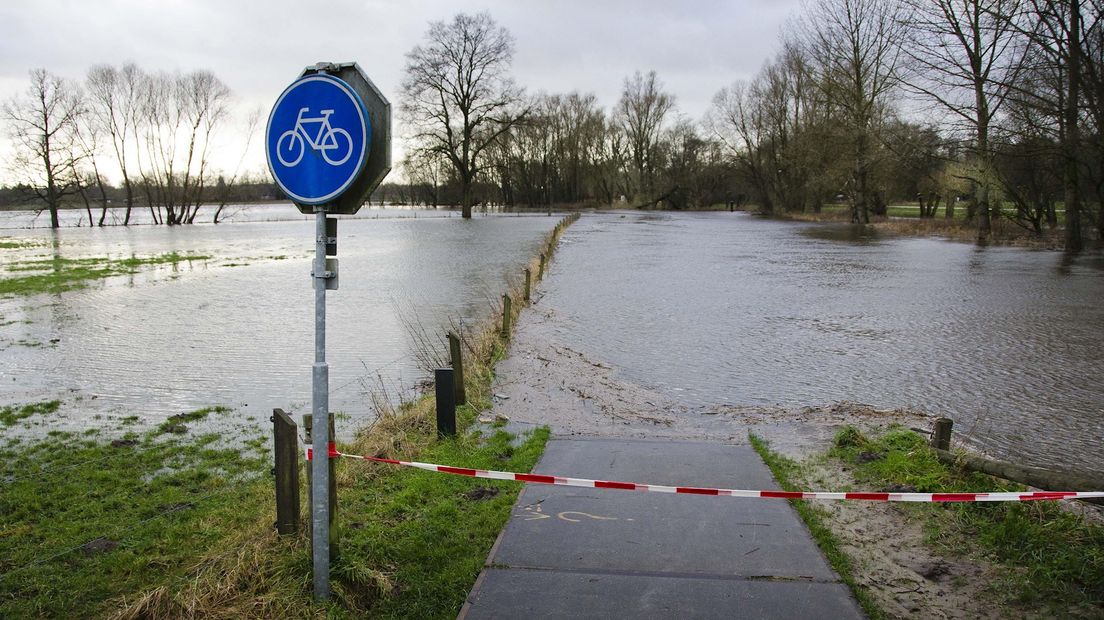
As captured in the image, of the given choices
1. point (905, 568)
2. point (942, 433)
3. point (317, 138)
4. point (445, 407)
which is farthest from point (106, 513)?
point (942, 433)

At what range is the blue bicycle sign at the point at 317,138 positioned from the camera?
345 cm

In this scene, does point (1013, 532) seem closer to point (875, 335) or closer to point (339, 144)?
point (339, 144)

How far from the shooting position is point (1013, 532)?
4.36m

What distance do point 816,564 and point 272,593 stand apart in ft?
9.39

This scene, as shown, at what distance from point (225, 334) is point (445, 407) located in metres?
8.70

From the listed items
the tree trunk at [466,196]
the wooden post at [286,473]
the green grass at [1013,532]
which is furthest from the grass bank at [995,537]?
the tree trunk at [466,196]

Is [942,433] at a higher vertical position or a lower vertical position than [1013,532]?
higher

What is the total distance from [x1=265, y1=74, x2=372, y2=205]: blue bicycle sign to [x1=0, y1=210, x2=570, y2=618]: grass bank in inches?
76.7

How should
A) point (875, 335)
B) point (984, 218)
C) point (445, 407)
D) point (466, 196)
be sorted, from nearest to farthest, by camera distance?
point (445, 407), point (875, 335), point (984, 218), point (466, 196)

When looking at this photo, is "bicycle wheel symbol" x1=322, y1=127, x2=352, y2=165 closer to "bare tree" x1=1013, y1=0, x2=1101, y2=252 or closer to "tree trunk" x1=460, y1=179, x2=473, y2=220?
"bare tree" x1=1013, y1=0, x2=1101, y2=252

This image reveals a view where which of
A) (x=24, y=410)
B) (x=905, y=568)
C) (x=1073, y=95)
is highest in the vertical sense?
(x=1073, y=95)

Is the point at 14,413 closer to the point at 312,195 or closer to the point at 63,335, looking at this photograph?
the point at 63,335

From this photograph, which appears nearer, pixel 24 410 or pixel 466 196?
pixel 24 410

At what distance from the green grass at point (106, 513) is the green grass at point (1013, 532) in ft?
14.6
